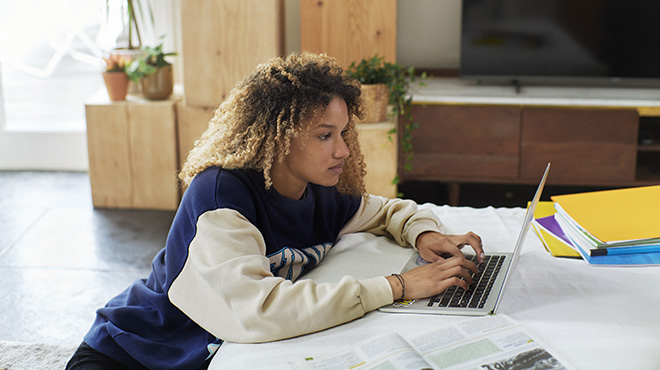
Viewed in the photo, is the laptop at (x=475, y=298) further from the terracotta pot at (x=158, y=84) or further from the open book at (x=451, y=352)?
the terracotta pot at (x=158, y=84)

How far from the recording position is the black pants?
1.41 metres

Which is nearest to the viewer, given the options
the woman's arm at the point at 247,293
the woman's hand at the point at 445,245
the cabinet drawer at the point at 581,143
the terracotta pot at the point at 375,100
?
the woman's arm at the point at 247,293

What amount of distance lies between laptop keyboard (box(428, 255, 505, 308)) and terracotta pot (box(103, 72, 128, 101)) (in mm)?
2419

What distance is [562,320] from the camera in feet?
4.09

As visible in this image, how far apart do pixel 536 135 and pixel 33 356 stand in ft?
7.44

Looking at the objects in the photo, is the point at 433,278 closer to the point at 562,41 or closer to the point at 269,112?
the point at 269,112

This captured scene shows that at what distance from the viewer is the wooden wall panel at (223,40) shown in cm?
328

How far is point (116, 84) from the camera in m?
3.45

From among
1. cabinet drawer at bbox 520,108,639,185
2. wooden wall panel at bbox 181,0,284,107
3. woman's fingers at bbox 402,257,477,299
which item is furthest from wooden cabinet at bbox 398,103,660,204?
woman's fingers at bbox 402,257,477,299

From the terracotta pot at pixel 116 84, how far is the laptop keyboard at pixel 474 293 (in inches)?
95.2

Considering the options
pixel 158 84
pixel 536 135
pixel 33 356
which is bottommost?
pixel 33 356

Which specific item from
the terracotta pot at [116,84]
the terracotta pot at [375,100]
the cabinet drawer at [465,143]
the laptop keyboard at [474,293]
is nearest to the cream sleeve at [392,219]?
the laptop keyboard at [474,293]

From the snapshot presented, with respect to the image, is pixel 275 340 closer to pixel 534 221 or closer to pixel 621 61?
pixel 534 221

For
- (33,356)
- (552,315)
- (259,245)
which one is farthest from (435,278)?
(33,356)
